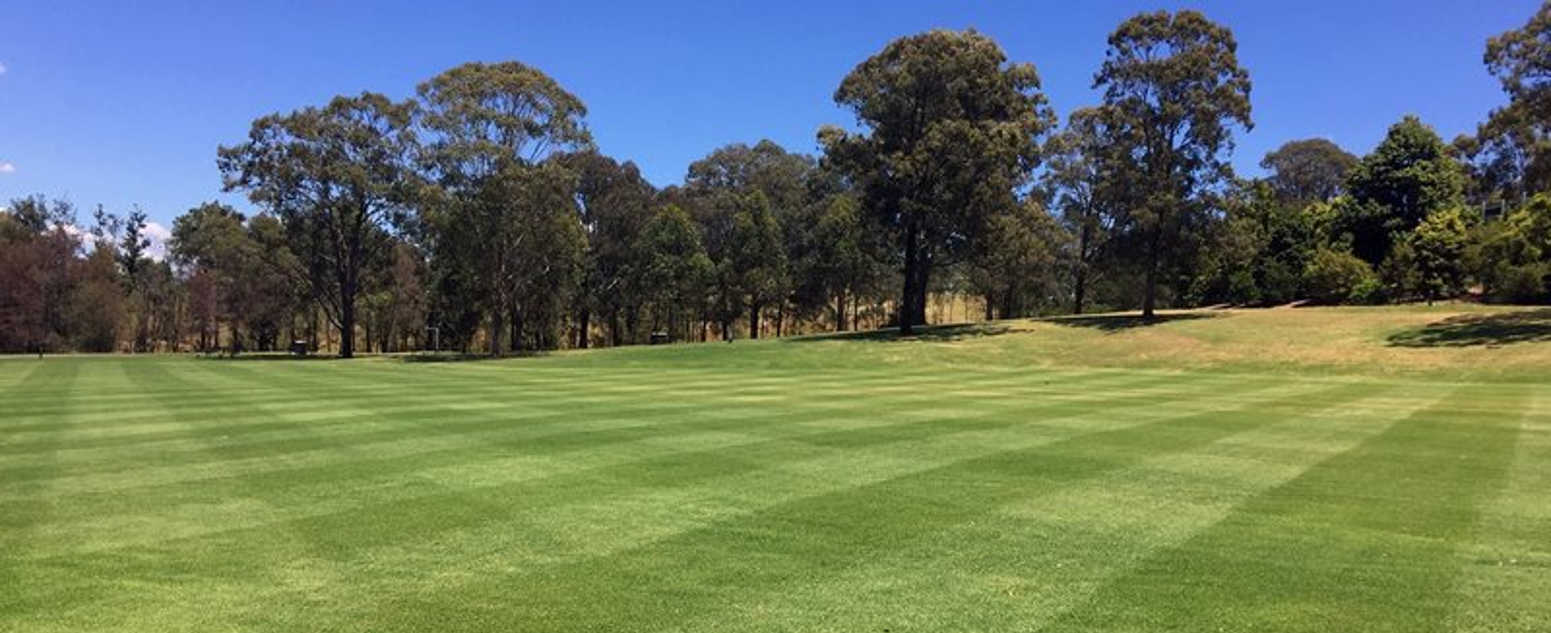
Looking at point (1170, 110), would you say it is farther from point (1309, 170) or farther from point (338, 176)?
point (1309, 170)

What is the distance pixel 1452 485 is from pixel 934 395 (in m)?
13.8

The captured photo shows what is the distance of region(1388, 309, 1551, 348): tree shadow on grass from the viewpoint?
1556 inches

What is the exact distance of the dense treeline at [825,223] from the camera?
56.7 metres

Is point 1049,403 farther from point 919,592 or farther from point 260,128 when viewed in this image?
point 260,128

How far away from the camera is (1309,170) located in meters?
124

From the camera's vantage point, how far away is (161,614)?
256 inches

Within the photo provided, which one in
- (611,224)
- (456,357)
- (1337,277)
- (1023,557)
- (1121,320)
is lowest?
(456,357)

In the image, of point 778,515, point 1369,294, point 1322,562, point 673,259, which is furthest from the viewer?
point 673,259

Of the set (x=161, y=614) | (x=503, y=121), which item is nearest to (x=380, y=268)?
(x=503, y=121)

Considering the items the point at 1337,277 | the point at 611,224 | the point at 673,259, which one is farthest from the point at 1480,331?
the point at 611,224

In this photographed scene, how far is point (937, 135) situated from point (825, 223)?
31524 millimetres

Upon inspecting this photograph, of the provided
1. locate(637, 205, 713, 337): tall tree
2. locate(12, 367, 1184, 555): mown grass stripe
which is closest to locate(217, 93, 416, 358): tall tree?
locate(637, 205, 713, 337): tall tree

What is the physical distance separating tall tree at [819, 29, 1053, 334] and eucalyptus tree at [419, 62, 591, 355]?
1829 cm

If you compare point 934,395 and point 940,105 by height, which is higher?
point 940,105
